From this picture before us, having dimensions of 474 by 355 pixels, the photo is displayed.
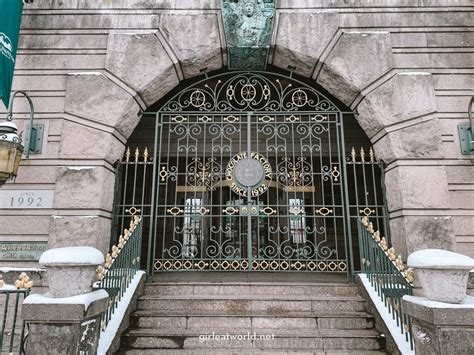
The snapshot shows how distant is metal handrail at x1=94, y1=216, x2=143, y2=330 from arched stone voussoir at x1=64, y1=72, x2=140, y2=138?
168cm

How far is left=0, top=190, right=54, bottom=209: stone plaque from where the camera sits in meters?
5.50

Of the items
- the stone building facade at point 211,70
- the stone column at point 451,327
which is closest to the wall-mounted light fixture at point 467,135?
the stone building facade at point 211,70

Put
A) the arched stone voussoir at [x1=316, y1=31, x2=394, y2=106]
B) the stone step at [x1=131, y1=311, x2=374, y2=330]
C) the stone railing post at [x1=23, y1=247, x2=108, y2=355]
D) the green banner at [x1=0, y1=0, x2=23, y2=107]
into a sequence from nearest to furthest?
the stone railing post at [x1=23, y1=247, x2=108, y2=355] < the stone step at [x1=131, y1=311, x2=374, y2=330] < the green banner at [x1=0, y1=0, x2=23, y2=107] < the arched stone voussoir at [x1=316, y1=31, x2=394, y2=106]

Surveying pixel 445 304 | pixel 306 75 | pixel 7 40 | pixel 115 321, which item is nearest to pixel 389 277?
pixel 445 304

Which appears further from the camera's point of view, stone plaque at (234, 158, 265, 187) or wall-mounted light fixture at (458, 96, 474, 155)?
stone plaque at (234, 158, 265, 187)

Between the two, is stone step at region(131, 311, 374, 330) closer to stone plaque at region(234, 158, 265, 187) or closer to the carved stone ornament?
stone plaque at region(234, 158, 265, 187)

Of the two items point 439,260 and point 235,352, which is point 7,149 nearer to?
point 235,352

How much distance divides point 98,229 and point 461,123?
5933 mm

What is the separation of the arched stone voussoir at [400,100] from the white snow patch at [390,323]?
2582 mm

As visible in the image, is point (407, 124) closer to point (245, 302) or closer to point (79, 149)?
point (245, 302)

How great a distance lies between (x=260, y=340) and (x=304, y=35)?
486 centimetres

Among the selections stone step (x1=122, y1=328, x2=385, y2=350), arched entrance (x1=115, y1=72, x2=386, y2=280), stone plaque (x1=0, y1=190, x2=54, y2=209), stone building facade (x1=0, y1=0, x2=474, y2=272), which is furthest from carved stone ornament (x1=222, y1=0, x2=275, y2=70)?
stone step (x1=122, y1=328, x2=385, y2=350)

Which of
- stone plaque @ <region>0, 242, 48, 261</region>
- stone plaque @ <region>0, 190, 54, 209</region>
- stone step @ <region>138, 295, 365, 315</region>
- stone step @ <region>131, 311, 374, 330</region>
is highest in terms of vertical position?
stone plaque @ <region>0, 190, 54, 209</region>

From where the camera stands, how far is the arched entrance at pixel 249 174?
6168mm
